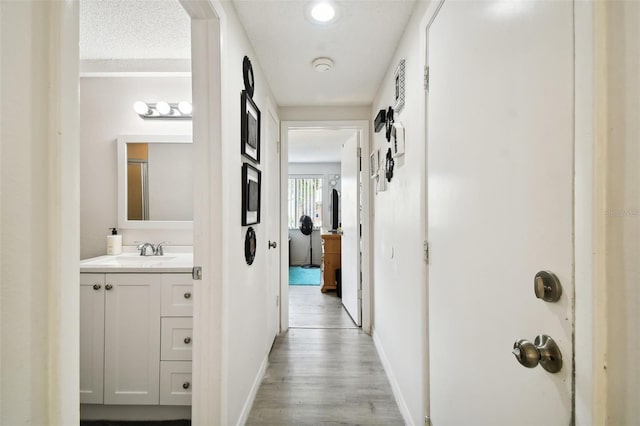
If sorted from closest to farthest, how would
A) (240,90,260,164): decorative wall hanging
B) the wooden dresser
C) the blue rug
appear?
1. (240,90,260,164): decorative wall hanging
2. the wooden dresser
3. the blue rug

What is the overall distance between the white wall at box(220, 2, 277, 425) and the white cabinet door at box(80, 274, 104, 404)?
32.4 inches

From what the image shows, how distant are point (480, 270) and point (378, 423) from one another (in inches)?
53.5

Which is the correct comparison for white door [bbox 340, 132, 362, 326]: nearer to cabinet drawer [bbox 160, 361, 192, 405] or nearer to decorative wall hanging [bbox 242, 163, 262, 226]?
decorative wall hanging [bbox 242, 163, 262, 226]

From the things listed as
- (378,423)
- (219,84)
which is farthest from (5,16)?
(378,423)

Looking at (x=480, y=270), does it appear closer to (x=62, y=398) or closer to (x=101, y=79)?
(x=62, y=398)

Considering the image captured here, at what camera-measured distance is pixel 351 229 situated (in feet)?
10.7

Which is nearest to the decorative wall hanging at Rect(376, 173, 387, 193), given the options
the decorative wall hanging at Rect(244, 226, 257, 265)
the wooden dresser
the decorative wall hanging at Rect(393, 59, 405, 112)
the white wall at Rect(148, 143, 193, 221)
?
the decorative wall hanging at Rect(393, 59, 405, 112)

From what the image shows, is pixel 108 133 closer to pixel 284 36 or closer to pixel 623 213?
pixel 284 36

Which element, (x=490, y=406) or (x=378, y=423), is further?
(x=378, y=423)

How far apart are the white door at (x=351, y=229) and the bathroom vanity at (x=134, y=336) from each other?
1.82m

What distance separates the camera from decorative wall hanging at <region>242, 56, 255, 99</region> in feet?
5.63

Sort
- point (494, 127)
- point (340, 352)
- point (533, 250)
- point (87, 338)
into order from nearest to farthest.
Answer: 1. point (533, 250)
2. point (494, 127)
3. point (87, 338)
4. point (340, 352)

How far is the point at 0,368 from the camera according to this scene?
1.41 feet

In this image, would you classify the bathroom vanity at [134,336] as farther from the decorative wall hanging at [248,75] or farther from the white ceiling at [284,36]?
the white ceiling at [284,36]
